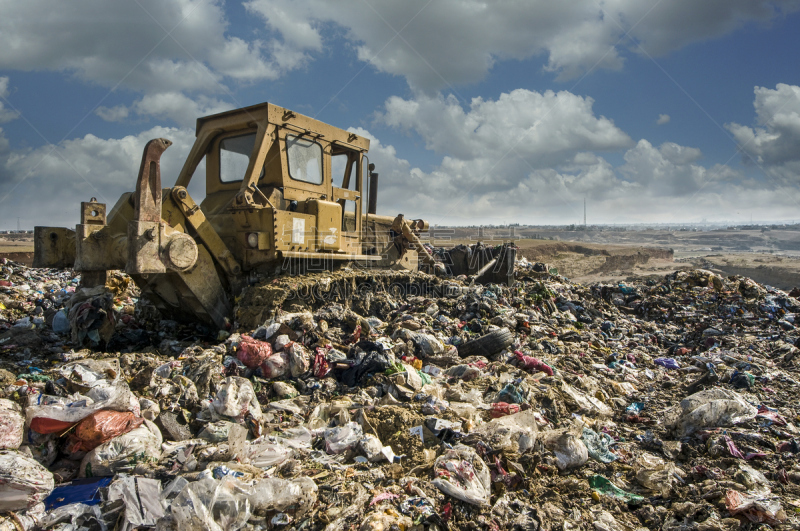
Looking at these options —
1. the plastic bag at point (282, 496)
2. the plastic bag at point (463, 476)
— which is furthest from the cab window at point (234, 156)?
the plastic bag at point (463, 476)

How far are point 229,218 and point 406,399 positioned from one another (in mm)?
2994

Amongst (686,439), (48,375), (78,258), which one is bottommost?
(686,439)

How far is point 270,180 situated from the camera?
208 inches

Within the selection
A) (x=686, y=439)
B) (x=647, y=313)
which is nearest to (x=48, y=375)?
(x=686, y=439)

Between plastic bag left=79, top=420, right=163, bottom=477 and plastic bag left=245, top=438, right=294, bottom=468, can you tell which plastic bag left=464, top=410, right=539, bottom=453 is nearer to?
plastic bag left=245, top=438, right=294, bottom=468

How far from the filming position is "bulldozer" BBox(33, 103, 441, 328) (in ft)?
13.4

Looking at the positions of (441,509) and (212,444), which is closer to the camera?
(441,509)

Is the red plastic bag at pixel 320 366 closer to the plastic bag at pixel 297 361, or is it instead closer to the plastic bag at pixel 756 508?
the plastic bag at pixel 297 361

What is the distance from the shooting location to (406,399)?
11.9ft

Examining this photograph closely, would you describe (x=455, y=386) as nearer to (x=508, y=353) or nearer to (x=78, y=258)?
(x=508, y=353)

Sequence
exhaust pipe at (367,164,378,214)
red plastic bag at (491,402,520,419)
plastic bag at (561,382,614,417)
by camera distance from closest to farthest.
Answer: red plastic bag at (491,402,520,419) → plastic bag at (561,382,614,417) → exhaust pipe at (367,164,378,214)

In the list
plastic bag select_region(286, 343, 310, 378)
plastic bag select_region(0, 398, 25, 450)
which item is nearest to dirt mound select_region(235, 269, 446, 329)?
plastic bag select_region(286, 343, 310, 378)

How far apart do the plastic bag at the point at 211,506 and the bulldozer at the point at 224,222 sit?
243 cm

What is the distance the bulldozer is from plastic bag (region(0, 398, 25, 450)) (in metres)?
1.54
